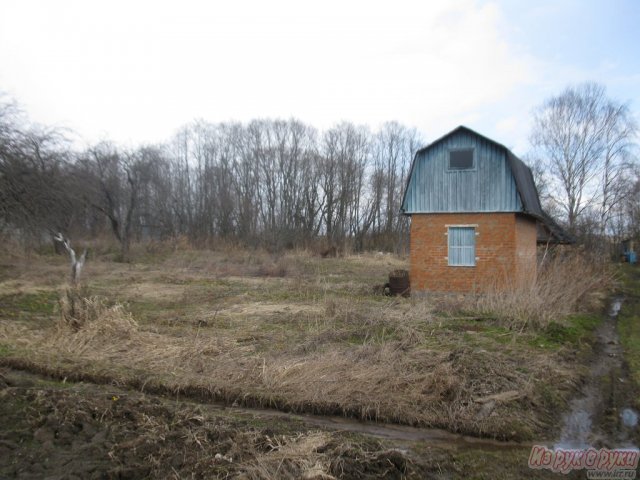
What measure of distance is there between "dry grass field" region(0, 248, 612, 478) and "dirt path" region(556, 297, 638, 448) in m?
0.22

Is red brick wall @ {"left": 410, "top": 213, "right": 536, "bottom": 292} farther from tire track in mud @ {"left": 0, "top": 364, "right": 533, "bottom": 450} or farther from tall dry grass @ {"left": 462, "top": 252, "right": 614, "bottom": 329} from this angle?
tire track in mud @ {"left": 0, "top": 364, "right": 533, "bottom": 450}

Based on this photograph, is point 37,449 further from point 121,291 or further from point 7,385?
point 121,291

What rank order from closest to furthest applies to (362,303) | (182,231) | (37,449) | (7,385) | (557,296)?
(37,449)
(7,385)
(557,296)
(362,303)
(182,231)

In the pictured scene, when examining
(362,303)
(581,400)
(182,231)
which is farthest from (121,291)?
(182,231)

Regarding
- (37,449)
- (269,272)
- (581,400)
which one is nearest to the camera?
(37,449)

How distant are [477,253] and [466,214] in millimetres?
1387

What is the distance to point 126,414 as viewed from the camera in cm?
580

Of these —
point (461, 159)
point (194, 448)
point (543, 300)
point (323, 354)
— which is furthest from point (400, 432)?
point (461, 159)

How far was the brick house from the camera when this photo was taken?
54.8 ft

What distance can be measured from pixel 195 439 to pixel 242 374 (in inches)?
102

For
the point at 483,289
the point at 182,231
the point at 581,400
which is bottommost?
the point at 581,400

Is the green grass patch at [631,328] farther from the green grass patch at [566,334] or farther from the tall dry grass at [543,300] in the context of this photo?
the tall dry grass at [543,300]

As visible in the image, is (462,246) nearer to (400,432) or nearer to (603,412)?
(603,412)

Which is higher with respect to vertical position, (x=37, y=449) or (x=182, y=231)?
(x=182, y=231)
